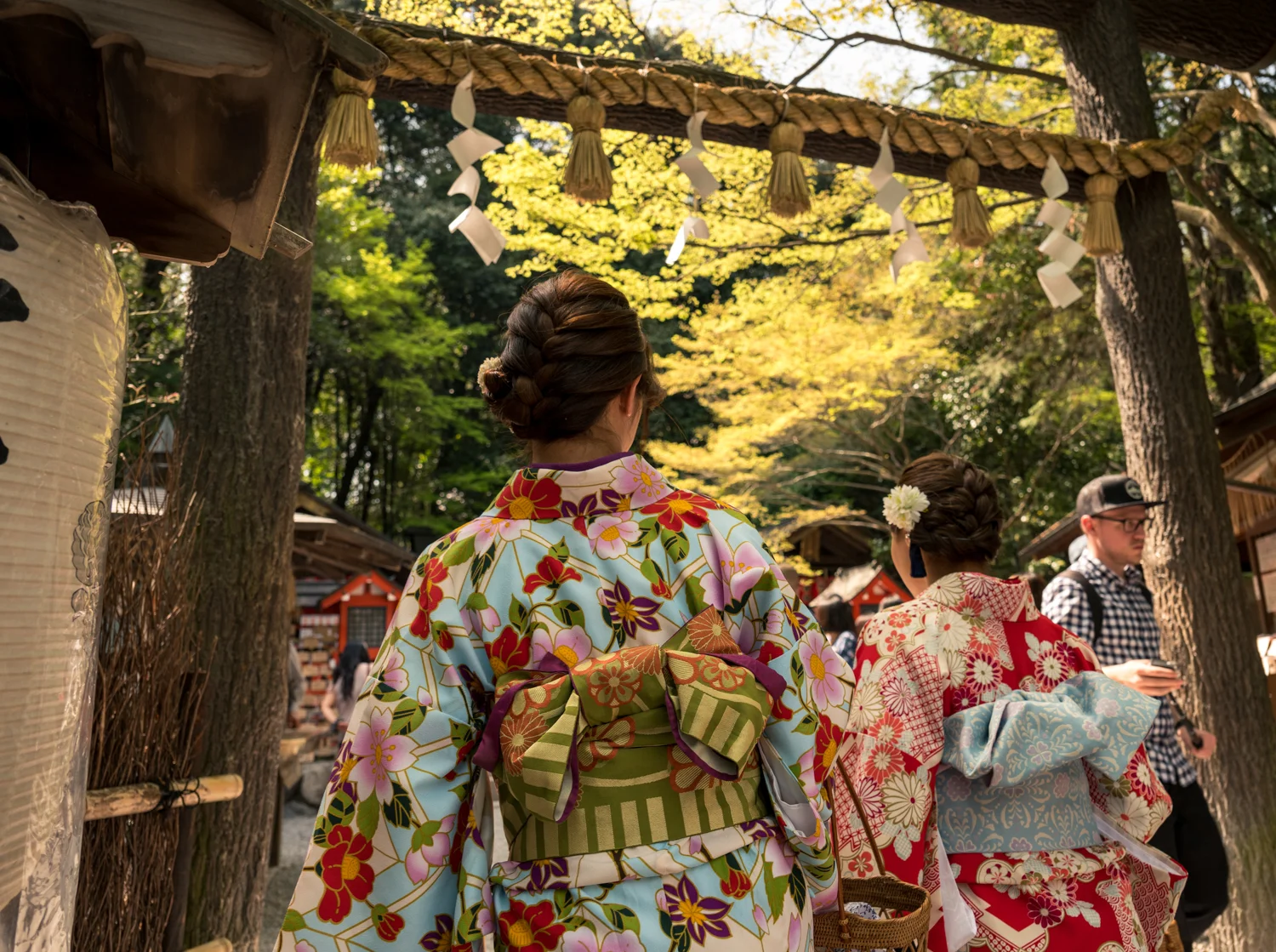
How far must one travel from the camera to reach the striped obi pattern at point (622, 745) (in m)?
1.38

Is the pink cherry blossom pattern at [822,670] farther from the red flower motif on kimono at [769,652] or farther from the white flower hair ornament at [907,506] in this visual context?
the white flower hair ornament at [907,506]

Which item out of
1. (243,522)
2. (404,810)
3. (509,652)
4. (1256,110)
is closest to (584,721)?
(509,652)

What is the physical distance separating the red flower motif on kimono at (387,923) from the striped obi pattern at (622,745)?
0.63 feet

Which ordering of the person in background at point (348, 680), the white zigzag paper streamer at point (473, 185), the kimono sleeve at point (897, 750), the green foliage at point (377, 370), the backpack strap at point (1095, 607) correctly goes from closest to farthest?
the kimono sleeve at point (897, 750)
the backpack strap at point (1095, 607)
the white zigzag paper streamer at point (473, 185)
the person in background at point (348, 680)
the green foliage at point (377, 370)

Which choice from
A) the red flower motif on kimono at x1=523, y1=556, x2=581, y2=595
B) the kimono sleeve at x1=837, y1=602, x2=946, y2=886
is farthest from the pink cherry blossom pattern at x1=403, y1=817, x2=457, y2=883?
the kimono sleeve at x1=837, y1=602, x2=946, y2=886

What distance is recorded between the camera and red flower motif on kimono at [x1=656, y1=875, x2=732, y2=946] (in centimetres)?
140

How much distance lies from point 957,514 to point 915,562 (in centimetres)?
19

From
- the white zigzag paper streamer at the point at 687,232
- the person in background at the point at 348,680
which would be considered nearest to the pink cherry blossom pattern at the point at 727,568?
the white zigzag paper streamer at the point at 687,232

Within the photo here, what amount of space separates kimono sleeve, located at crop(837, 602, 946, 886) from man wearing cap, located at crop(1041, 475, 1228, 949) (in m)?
1.28

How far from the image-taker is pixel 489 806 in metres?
1.51

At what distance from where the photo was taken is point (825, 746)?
1568 mm

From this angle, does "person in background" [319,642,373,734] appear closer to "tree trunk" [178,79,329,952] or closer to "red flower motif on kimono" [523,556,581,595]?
"tree trunk" [178,79,329,952]

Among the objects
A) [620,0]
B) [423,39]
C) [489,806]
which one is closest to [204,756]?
[489,806]

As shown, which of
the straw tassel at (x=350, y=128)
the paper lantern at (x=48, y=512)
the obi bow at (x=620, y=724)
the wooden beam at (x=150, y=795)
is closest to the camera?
the paper lantern at (x=48, y=512)
